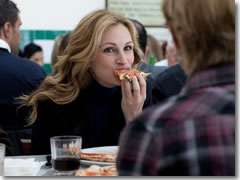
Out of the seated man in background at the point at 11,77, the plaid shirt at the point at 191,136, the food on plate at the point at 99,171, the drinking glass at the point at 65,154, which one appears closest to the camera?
the plaid shirt at the point at 191,136

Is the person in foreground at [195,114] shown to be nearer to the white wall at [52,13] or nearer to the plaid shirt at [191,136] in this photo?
the plaid shirt at [191,136]

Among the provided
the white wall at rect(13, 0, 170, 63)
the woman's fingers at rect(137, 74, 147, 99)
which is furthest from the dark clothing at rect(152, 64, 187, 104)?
the white wall at rect(13, 0, 170, 63)

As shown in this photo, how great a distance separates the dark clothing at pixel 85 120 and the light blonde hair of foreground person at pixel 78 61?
36 millimetres

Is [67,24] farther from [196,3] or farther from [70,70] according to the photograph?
[196,3]

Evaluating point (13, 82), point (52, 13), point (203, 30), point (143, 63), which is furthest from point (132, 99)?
point (203, 30)

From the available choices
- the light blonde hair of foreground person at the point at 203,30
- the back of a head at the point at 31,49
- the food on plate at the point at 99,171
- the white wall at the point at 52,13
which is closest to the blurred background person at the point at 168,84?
the white wall at the point at 52,13

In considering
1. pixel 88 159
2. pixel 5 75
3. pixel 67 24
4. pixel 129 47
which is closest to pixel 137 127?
pixel 88 159

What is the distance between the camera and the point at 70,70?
2.05 metres

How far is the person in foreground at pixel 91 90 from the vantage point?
6.40ft

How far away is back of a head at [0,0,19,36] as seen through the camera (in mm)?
2092

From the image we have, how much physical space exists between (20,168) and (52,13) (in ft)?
2.95

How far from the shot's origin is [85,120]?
78.5 inches

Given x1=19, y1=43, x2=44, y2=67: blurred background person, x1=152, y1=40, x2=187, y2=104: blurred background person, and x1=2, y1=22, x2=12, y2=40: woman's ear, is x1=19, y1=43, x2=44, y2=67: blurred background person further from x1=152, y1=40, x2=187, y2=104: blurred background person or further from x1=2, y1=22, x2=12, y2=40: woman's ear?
x1=152, y1=40, x2=187, y2=104: blurred background person

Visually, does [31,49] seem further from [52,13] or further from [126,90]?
[126,90]
